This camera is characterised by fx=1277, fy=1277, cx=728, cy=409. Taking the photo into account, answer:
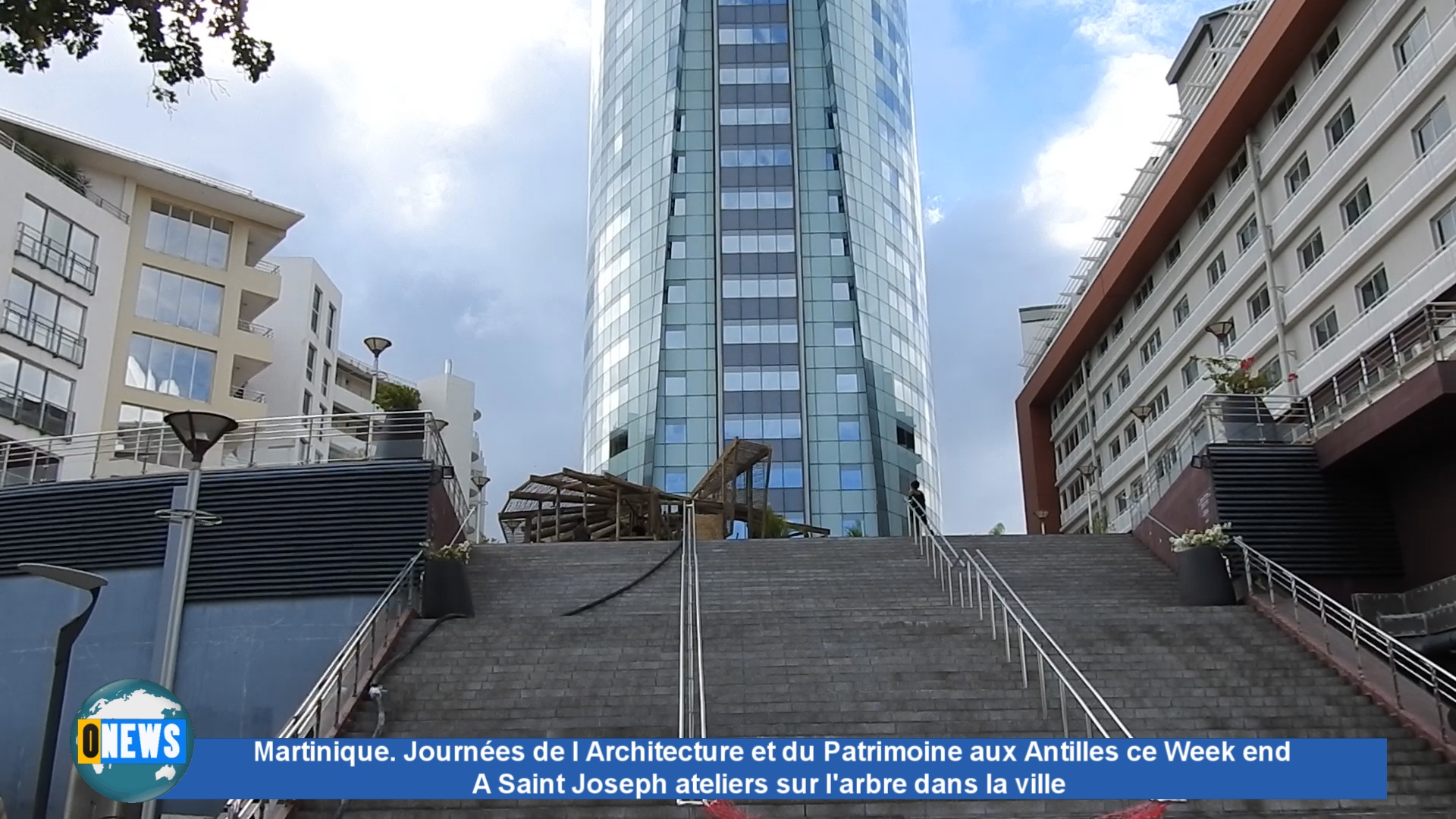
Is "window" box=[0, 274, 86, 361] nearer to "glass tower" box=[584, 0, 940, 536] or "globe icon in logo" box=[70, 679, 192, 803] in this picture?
"globe icon in logo" box=[70, 679, 192, 803]

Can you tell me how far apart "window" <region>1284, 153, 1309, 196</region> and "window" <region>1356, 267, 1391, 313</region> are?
3.56 meters

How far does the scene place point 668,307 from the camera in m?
67.8

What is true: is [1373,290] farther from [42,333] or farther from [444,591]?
[42,333]

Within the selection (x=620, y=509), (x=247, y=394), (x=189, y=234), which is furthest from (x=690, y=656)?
(x=247, y=394)

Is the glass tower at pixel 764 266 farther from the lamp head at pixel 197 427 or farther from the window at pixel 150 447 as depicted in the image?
the lamp head at pixel 197 427

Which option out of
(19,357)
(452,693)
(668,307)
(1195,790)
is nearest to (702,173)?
(668,307)

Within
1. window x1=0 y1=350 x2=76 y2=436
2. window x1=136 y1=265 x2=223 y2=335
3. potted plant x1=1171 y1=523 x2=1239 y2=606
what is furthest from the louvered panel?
window x1=136 y1=265 x2=223 y2=335

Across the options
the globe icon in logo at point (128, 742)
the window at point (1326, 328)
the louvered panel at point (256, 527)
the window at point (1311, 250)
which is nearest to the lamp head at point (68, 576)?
the globe icon in logo at point (128, 742)

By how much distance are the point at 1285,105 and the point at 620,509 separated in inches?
748

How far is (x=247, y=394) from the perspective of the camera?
42000 millimetres

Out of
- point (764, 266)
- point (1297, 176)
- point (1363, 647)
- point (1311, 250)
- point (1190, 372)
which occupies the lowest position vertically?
point (1363, 647)

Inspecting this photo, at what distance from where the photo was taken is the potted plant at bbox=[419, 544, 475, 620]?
54.7 ft

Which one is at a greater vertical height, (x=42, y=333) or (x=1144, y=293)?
(x=1144, y=293)

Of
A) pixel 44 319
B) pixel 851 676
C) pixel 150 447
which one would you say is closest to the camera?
pixel 851 676
